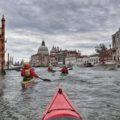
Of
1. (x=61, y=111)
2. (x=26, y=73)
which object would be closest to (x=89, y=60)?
(x=26, y=73)

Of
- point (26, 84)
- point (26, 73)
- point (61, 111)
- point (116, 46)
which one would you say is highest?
point (116, 46)

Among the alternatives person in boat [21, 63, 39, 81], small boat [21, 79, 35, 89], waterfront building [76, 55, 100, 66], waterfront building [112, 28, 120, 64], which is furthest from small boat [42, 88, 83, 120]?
waterfront building [76, 55, 100, 66]

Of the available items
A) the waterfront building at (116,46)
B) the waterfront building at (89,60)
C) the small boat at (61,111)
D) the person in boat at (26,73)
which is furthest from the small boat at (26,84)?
the waterfront building at (89,60)

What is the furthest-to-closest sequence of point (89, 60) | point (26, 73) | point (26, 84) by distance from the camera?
1. point (89, 60)
2. point (26, 73)
3. point (26, 84)

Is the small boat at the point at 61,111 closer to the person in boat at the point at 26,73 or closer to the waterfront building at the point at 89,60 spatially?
the person in boat at the point at 26,73

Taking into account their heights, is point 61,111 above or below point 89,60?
below

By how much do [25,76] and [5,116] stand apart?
39.5 feet

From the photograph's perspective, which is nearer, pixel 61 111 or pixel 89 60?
pixel 61 111

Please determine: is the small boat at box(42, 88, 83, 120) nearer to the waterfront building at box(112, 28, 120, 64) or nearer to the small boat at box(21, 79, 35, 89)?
the small boat at box(21, 79, 35, 89)

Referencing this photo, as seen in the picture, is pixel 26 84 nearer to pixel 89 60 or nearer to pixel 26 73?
pixel 26 73

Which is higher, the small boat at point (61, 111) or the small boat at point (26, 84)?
the small boat at point (61, 111)

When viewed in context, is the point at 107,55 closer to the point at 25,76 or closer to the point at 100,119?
the point at 25,76

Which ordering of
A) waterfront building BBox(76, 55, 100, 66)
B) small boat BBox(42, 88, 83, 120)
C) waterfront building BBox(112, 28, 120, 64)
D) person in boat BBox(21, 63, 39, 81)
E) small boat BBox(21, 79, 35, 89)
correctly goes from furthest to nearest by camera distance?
waterfront building BBox(76, 55, 100, 66)
waterfront building BBox(112, 28, 120, 64)
person in boat BBox(21, 63, 39, 81)
small boat BBox(21, 79, 35, 89)
small boat BBox(42, 88, 83, 120)

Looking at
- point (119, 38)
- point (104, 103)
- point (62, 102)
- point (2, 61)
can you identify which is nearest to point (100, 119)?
point (62, 102)
